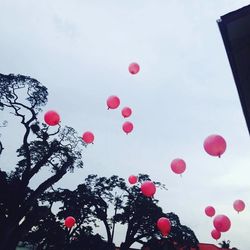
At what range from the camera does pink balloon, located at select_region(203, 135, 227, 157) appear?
5246 mm

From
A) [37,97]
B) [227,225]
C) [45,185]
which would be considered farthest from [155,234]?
[227,225]

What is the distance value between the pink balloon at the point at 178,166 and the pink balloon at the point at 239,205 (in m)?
1.93

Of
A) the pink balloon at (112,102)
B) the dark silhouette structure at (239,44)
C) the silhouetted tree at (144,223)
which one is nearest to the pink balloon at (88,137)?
the pink balloon at (112,102)

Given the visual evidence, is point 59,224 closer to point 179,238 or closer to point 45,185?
point 45,185

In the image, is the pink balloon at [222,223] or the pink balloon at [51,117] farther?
the pink balloon at [51,117]

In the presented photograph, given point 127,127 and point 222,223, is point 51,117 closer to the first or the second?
point 127,127

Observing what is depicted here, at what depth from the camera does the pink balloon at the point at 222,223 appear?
7367mm

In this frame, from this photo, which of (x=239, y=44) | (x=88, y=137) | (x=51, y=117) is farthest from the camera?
(x=88, y=137)

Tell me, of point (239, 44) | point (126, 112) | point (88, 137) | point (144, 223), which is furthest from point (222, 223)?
point (144, 223)

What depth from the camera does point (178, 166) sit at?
23.8ft

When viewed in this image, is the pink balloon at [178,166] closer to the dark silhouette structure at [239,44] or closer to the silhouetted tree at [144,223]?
the dark silhouette structure at [239,44]

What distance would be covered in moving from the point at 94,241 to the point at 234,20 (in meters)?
24.1

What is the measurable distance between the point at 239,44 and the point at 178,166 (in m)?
3.78

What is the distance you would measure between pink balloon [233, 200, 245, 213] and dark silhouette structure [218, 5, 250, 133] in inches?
160
